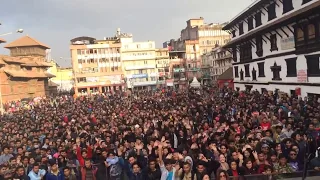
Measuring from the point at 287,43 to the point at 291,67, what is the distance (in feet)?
6.24

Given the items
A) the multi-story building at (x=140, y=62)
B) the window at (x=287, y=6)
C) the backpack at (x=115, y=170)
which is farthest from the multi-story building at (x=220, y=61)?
the backpack at (x=115, y=170)

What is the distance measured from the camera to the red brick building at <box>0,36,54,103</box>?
4644 centimetres

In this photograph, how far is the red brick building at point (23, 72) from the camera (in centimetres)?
4644

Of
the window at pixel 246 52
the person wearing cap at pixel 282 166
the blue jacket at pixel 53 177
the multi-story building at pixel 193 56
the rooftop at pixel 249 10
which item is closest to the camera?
the person wearing cap at pixel 282 166

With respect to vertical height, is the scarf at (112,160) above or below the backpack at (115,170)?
above

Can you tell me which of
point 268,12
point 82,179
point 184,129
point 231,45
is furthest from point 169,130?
point 231,45

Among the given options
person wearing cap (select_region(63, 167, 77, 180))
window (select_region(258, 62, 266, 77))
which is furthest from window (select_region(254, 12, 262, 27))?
person wearing cap (select_region(63, 167, 77, 180))

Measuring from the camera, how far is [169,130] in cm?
1285

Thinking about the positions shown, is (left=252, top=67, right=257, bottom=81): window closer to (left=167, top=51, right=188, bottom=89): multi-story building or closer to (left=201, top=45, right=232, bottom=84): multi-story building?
(left=201, top=45, right=232, bottom=84): multi-story building

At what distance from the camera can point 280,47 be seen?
2672cm

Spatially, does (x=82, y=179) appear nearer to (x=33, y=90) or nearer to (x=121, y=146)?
(x=121, y=146)

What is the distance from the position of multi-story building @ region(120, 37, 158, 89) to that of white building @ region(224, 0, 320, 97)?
127ft

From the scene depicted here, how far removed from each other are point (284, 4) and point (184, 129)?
1776 cm

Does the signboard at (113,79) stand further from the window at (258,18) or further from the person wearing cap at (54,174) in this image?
the person wearing cap at (54,174)
